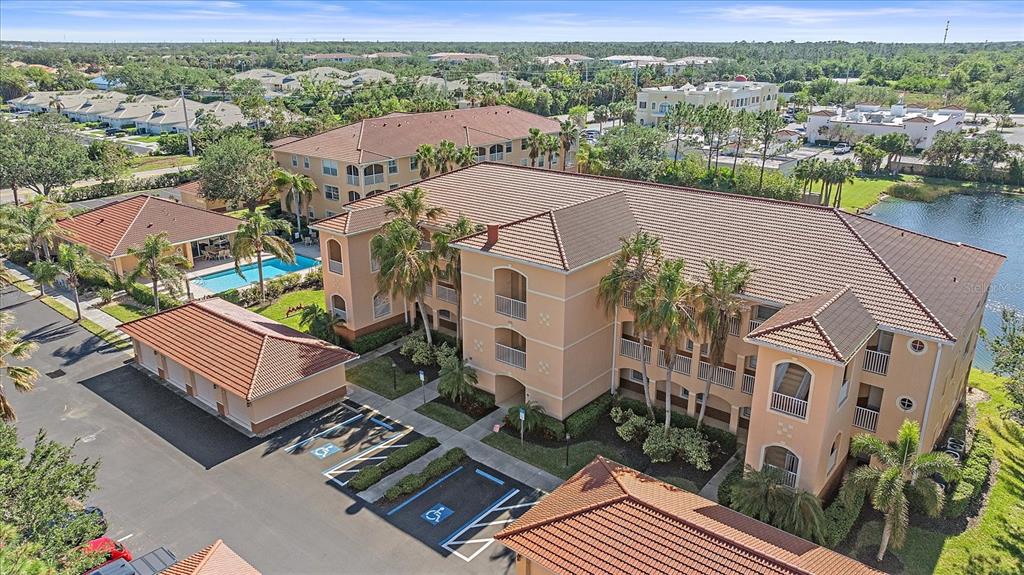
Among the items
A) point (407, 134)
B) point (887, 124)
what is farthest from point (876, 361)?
point (887, 124)

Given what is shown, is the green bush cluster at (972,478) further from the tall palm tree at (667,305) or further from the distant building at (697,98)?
the distant building at (697,98)

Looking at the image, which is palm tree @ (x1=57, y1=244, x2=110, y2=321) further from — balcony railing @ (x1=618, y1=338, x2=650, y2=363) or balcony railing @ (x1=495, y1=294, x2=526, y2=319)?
balcony railing @ (x1=618, y1=338, x2=650, y2=363)

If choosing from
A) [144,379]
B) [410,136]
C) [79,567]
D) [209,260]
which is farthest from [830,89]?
[79,567]

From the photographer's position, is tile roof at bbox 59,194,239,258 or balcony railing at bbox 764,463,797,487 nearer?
balcony railing at bbox 764,463,797,487

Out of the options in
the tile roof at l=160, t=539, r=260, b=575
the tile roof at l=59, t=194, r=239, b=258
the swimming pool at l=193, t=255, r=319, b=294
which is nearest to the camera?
the tile roof at l=160, t=539, r=260, b=575

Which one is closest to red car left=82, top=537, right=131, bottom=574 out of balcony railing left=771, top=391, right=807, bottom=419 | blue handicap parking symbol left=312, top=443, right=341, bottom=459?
blue handicap parking symbol left=312, top=443, right=341, bottom=459
